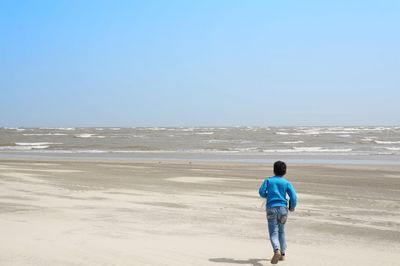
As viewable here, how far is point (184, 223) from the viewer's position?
9.02 metres

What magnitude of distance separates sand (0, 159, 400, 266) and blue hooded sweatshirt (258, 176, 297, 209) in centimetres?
76

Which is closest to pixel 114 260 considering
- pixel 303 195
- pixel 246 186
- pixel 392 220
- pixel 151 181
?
pixel 392 220

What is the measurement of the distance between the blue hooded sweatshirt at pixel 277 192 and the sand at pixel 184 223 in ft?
2.49

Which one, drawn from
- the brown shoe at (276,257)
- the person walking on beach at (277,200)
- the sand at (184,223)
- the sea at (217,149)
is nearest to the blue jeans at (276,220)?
the person walking on beach at (277,200)

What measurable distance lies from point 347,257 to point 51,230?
4.51m

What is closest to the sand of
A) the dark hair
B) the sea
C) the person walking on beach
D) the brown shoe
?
the brown shoe

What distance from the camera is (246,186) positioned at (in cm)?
1536

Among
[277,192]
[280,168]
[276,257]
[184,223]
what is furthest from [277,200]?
[184,223]

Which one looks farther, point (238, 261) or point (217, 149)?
point (217, 149)

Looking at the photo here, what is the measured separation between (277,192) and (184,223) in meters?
3.10

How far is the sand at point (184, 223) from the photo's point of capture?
6.62 meters

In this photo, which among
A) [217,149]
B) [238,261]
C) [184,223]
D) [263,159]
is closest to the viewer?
[238,261]

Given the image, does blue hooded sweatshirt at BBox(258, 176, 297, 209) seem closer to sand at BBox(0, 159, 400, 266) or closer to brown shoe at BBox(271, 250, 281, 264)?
brown shoe at BBox(271, 250, 281, 264)

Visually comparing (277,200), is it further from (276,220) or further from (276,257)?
(276,257)
